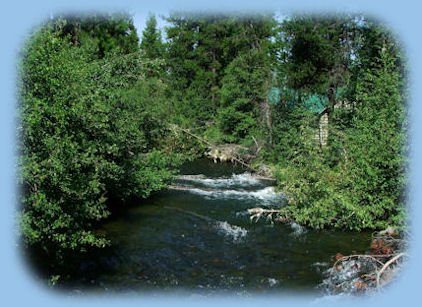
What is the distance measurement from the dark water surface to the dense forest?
629 mm

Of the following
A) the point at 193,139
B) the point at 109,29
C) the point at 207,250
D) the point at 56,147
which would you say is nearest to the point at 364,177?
the point at 207,250

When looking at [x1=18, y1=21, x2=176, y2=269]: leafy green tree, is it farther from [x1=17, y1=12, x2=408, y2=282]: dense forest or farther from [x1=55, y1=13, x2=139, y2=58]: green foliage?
[x1=55, y1=13, x2=139, y2=58]: green foliage

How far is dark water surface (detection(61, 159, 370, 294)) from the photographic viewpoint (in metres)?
8.08

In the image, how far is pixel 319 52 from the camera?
66.7 feet

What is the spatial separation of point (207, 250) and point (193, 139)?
1582 centimetres

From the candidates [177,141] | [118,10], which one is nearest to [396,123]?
[177,141]

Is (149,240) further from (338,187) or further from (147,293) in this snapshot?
(338,187)

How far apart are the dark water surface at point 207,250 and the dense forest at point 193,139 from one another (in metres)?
0.63

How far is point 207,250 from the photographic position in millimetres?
9719

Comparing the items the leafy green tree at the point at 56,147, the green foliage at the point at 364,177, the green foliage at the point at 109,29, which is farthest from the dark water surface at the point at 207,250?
the green foliage at the point at 109,29

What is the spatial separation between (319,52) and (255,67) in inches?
310

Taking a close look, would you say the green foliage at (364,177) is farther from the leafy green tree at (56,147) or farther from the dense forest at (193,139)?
the leafy green tree at (56,147)

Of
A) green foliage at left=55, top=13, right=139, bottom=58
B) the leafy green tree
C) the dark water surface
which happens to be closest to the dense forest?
the leafy green tree

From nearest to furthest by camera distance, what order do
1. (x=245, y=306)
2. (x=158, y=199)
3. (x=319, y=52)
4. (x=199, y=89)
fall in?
(x=245, y=306) → (x=158, y=199) → (x=319, y=52) → (x=199, y=89)
